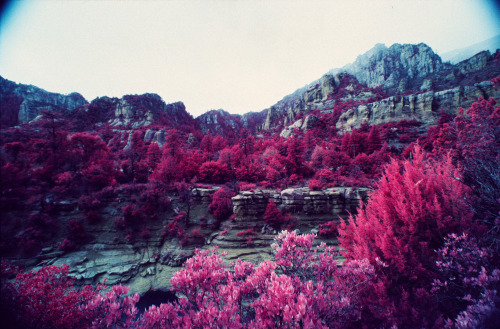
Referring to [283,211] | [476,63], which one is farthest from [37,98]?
[476,63]

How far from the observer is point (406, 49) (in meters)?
57.2

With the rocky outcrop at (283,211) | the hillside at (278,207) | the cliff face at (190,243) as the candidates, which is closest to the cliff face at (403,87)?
the hillside at (278,207)

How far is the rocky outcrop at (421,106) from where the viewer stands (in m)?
26.4

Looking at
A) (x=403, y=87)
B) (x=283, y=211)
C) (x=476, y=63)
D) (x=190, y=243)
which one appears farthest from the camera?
(x=403, y=87)

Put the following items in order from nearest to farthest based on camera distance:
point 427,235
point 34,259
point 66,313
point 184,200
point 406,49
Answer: point 66,313 < point 427,235 < point 34,259 < point 184,200 < point 406,49

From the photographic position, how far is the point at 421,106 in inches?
1163

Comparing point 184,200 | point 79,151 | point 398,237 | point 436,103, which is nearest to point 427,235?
point 398,237

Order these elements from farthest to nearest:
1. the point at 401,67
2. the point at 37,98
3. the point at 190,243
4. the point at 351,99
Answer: the point at 401,67 < the point at 351,99 < the point at 37,98 < the point at 190,243

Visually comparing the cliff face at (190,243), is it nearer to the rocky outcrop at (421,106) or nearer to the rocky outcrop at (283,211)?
the rocky outcrop at (283,211)

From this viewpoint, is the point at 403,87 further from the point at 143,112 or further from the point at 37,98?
the point at 37,98

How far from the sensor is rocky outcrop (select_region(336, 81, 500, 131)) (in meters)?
26.4

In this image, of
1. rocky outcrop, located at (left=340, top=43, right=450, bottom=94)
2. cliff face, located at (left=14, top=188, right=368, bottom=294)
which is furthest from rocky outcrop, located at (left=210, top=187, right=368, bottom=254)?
rocky outcrop, located at (left=340, top=43, right=450, bottom=94)

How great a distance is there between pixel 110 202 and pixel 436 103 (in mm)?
49231

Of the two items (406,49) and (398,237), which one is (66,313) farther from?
(406,49)
